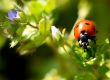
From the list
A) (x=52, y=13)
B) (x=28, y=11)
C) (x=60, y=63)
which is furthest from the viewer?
(x=60, y=63)

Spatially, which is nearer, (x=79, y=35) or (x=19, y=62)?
(x=79, y=35)

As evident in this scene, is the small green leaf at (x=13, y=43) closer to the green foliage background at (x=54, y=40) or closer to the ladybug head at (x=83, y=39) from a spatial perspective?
the green foliage background at (x=54, y=40)

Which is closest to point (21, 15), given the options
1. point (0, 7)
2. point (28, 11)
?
point (28, 11)

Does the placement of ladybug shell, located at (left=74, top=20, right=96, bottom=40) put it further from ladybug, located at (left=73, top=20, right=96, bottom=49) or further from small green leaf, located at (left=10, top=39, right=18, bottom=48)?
small green leaf, located at (left=10, top=39, right=18, bottom=48)

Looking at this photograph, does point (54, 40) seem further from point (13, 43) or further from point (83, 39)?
point (13, 43)

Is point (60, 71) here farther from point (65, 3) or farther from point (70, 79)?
point (65, 3)

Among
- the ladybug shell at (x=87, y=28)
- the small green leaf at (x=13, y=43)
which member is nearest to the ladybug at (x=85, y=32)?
the ladybug shell at (x=87, y=28)

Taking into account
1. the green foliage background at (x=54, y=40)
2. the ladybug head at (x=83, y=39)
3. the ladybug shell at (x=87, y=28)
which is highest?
the green foliage background at (x=54, y=40)
